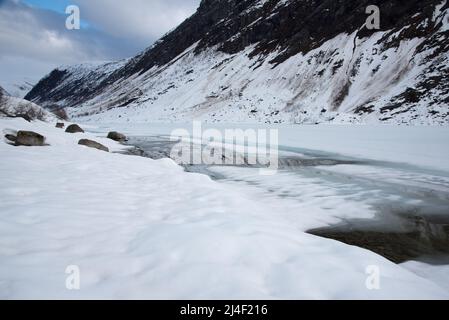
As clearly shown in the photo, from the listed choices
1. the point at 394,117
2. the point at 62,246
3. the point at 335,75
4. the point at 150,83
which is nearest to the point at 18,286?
the point at 62,246

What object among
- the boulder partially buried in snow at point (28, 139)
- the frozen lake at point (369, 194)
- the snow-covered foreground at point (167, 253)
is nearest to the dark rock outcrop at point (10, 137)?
the boulder partially buried in snow at point (28, 139)

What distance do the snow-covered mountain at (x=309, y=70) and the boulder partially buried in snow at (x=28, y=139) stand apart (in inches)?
854

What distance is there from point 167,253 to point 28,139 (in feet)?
31.9

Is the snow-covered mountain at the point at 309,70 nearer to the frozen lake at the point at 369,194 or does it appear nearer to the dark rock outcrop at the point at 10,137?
the frozen lake at the point at 369,194

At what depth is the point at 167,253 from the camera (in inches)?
116

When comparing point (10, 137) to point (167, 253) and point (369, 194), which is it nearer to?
point (167, 253)

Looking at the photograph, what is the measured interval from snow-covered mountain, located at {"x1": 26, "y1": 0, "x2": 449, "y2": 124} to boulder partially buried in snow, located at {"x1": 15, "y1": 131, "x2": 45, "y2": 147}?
2168cm

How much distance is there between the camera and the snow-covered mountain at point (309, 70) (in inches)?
1117

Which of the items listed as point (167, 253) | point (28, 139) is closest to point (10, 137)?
point (28, 139)

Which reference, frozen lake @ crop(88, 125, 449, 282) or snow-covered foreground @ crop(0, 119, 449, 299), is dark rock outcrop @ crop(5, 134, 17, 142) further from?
snow-covered foreground @ crop(0, 119, 449, 299)

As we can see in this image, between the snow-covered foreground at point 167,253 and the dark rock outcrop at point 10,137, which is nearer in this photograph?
the snow-covered foreground at point 167,253

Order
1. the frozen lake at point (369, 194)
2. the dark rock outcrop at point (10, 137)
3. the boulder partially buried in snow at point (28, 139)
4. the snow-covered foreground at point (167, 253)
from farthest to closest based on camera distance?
the dark rock outcrop at point (10, 137), the boulder partially buried in snow at point (28, 139), the frozen lake at point (369, 194), the snow-covered foreground at point (167, 253)

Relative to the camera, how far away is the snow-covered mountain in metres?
28.4

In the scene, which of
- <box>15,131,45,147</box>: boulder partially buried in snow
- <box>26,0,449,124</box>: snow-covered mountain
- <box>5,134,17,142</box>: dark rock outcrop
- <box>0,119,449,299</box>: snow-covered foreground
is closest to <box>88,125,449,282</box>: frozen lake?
<box>0,119,449,299</box>: snow-covered foreground
